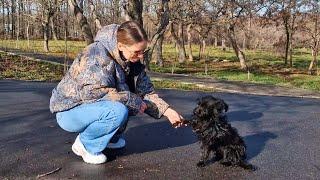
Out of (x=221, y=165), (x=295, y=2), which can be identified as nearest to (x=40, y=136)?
(x=221, y=165)

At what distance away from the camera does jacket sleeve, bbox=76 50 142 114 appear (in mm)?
4297

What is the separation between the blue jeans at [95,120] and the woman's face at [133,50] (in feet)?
1.54

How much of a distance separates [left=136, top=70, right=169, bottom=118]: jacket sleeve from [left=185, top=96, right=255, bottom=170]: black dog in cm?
32

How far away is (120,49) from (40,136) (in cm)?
228

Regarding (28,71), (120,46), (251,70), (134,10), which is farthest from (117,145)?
(251,70)

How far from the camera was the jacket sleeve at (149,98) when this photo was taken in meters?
4.74

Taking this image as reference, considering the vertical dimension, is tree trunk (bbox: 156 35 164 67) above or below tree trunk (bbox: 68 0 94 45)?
below

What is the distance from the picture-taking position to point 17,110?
8.12 metres

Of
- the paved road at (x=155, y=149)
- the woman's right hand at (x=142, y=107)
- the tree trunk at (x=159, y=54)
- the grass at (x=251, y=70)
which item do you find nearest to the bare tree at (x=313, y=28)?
the grass at (x=251, y=70)

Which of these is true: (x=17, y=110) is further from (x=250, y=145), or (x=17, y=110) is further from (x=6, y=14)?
(x=6, y=14)

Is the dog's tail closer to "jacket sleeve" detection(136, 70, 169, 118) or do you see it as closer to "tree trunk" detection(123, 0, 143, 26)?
"jacket sleeve" detection(136, 70, 169, 118)

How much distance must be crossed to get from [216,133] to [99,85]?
1.30 metres

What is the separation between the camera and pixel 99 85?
14.2 feet

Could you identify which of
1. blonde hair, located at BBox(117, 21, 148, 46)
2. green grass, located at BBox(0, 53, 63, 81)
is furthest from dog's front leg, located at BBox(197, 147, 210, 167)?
green grass, located at BBox(0, 53, 63, 81)
